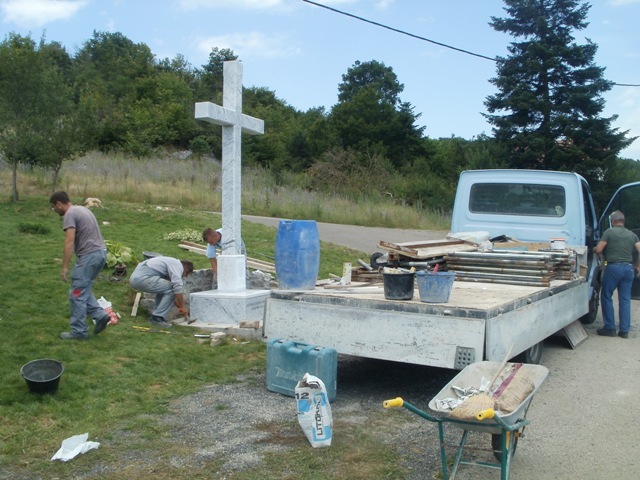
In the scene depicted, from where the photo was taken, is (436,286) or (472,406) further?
(436,286)

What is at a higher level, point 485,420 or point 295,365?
point 485,420

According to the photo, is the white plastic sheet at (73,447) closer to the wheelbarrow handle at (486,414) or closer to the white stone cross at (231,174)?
the wheelbarrow handle at (486,414)

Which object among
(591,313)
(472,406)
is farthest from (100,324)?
(591,313)

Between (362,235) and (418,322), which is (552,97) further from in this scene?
(418,322)

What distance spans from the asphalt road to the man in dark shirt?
250 millimetres

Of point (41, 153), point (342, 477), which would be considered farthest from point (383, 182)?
point (342, 477)

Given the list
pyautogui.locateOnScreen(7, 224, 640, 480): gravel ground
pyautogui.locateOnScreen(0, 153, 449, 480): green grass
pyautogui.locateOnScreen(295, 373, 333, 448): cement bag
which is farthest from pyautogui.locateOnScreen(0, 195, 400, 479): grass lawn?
pyautogui.locateOnScreen(7, 224, 640, 480): gravel ground

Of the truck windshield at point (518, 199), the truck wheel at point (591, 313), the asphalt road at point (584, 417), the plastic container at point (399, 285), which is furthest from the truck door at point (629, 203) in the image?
the plastic container at point (399, 285)

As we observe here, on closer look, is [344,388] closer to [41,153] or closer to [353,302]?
[353,302]

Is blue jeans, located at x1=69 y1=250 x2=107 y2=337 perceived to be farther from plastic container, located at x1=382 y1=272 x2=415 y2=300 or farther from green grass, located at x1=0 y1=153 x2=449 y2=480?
plastic container, located at x1=382 y1=272 x2=415 y2=300

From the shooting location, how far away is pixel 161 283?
29.6ft

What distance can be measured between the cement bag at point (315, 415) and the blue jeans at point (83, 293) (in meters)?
3.50

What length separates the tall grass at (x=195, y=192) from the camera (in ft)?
77.3

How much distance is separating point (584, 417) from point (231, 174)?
5.86m
